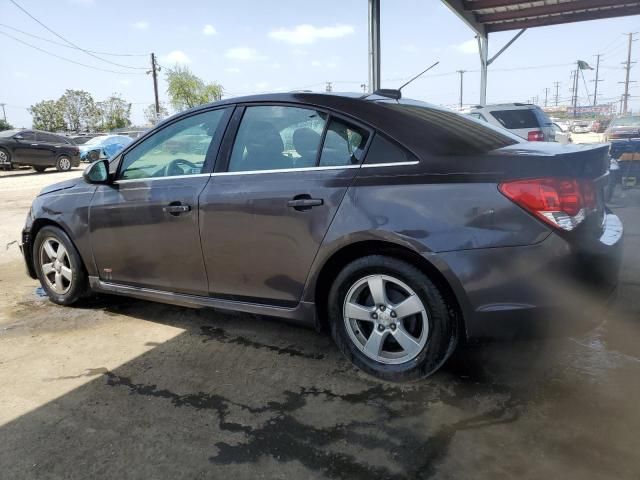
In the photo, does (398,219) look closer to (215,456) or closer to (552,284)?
(552,284)

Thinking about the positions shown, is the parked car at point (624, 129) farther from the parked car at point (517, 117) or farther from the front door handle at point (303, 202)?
the front door handle at point (303, 202)

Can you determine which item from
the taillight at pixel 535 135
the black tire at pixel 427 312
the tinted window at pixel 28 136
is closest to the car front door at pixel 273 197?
→ the black tire at pixel 427 312

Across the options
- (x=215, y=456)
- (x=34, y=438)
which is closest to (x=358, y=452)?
(x=215, y=456)

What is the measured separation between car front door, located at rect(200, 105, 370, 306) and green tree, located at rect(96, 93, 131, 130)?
67709 mm

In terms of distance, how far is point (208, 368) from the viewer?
310 cm

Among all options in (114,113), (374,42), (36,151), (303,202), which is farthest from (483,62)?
(114,113)

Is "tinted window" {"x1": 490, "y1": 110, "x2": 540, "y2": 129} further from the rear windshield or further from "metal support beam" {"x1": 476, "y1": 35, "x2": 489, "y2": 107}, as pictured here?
the rear windshield

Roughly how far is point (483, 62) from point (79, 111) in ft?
203

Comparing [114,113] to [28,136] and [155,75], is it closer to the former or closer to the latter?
[155,75]

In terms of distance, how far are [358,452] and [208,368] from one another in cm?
122

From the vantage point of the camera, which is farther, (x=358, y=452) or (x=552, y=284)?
(x=552, y=284)

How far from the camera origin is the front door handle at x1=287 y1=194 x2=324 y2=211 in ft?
9.16

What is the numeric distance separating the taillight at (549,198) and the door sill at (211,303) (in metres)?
1.25

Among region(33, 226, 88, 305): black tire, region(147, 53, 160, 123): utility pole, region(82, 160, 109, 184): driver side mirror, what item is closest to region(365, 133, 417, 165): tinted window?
region(82, 160, 109, 184): driver side mirror
